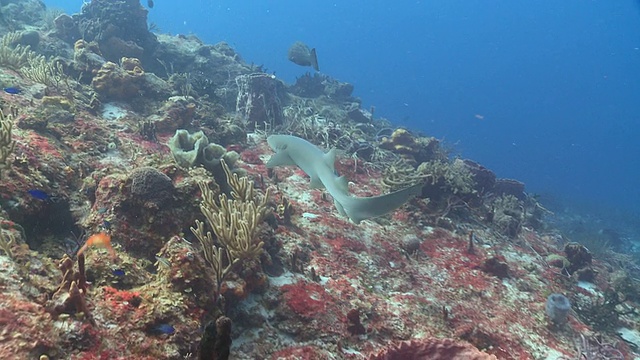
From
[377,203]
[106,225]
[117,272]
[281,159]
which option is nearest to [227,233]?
[117,272]

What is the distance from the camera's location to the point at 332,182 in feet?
16.1

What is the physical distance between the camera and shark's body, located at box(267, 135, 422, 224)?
3.69 metres

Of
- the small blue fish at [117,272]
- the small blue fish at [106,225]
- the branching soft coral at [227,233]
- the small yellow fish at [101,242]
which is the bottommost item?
the small blue fish at [117,272]

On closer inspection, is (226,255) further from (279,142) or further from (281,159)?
(279,142)

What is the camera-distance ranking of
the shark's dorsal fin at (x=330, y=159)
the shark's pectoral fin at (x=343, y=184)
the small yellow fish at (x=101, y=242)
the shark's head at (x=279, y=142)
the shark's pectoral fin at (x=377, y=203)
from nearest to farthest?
the small yellow fish at (x=101, y=242) → the shark's pectoral fin at (x=377, y=203) → the shark's pectoral fin at (x=343, y=184) → the shark's dorsal fin at (x=330, y=159) → the shark's head at (x=279, y=142)

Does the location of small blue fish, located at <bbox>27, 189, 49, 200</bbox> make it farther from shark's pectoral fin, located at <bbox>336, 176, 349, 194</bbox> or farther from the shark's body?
shark's pectoral fin, located at <bbox>336, 176, 349, 194</bbox>

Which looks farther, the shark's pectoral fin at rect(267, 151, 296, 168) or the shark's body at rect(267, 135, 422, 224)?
the shark's pectoral fin at rect(267, 151, 296, 168)

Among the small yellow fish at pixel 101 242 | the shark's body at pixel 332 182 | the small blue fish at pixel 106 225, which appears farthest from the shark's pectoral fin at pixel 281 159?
the small yellow fish at pixel 101 242

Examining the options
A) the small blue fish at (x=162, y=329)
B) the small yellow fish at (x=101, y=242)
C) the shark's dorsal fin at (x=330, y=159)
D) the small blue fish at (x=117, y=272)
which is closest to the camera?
the small blue fish at (x=162, y=329)

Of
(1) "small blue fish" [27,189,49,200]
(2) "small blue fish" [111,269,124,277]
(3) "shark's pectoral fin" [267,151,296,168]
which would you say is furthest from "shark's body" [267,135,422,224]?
(1) "small blue fish" [27,189,49,200]


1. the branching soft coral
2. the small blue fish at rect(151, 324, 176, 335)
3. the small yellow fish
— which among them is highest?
the branching soft coral

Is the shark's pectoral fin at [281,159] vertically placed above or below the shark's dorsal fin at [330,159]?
above

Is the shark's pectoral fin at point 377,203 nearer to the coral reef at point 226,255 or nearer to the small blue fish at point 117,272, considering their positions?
the coral reef at point 226,255

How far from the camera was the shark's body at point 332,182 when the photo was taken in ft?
12.1
